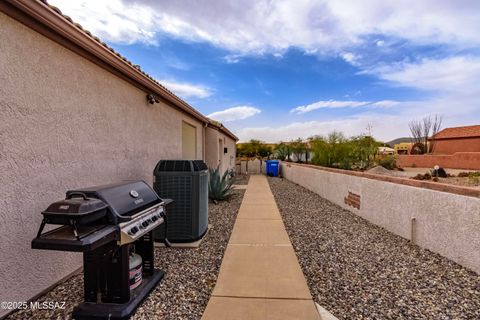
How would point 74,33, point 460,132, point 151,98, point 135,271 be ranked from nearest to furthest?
point 135,271 < point 74,33 < point 151,98 < point 460,132

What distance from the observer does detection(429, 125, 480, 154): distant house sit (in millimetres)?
29425

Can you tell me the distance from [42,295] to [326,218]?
6032 millimetres

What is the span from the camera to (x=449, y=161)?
24922 mm

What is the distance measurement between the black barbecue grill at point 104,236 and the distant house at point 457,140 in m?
37.5

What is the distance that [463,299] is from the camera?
3035mm

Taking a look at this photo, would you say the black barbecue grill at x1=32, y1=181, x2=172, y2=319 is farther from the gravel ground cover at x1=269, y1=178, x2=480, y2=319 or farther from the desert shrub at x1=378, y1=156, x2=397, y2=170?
the desert shrub at x1=378, y1=156, x2=397, y2=170

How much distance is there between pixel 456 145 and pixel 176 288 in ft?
126

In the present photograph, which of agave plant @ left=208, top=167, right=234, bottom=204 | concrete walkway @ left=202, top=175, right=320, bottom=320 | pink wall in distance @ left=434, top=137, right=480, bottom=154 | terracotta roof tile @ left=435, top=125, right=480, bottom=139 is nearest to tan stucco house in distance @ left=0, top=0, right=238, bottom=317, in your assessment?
concrete walkway @ left=202, top=175, right=320, bottom=320

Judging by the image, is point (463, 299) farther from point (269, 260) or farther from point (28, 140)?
point (28, 140)

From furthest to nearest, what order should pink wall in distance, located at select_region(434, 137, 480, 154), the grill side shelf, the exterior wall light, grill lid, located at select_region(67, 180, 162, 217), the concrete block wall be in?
1. pink wall in distance, located at select_region(434, 137, 480, 154)
2. the exterior wall light
3. the concrete block wall
4. grill lid, located at select_region(67, 180, 162, 217)
5. the grill side shelf

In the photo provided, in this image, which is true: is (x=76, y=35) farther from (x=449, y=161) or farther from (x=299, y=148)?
(x=449, y=161)

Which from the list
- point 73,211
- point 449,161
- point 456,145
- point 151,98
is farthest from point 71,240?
point 456,145

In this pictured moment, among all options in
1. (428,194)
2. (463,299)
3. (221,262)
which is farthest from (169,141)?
(463,299)

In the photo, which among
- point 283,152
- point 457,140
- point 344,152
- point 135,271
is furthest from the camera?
point 457,140
